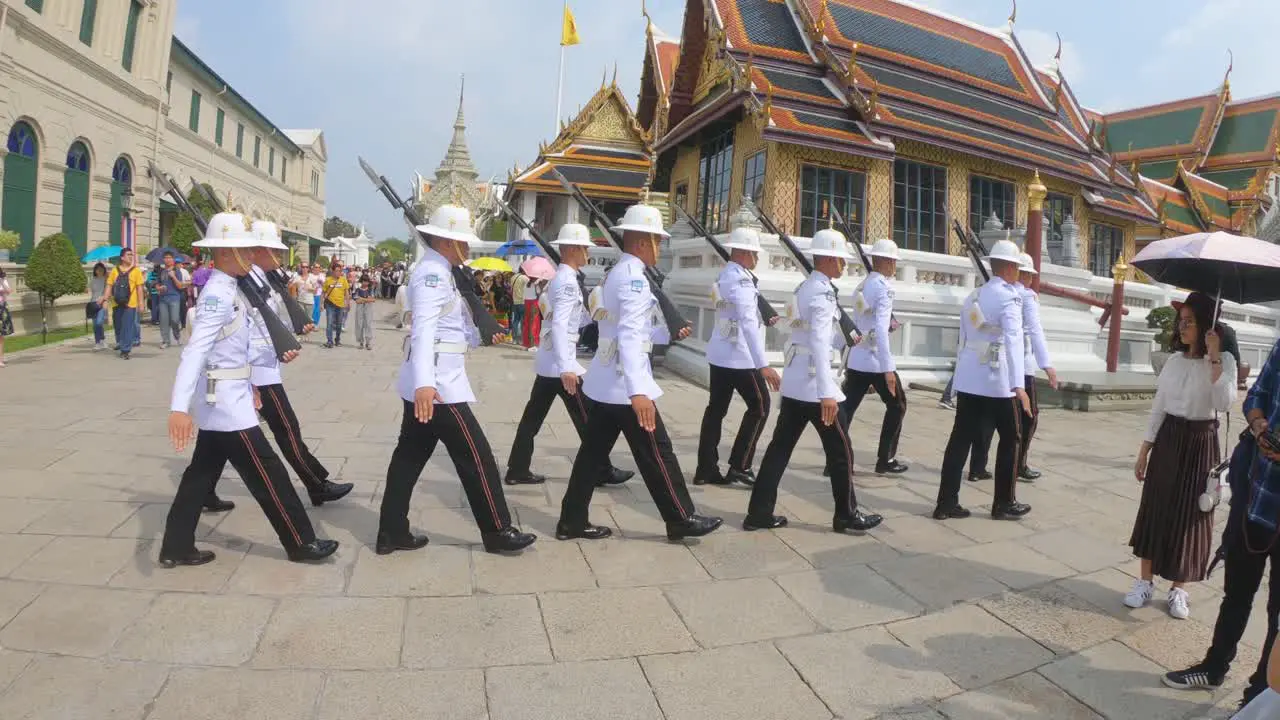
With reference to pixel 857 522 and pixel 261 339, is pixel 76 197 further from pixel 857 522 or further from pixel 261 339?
pixel 857 522

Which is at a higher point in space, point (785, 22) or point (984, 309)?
point (785, 22)

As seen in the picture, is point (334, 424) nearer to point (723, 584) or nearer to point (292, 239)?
point (723, 584)

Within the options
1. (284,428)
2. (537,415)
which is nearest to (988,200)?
(537,415)

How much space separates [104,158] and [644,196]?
43.9ft

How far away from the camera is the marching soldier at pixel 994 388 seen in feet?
16.9

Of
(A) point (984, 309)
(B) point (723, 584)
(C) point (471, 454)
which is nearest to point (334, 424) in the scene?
(C) point (471, 454)

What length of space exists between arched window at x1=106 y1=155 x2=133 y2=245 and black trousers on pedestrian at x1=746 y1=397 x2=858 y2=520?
20.3 m

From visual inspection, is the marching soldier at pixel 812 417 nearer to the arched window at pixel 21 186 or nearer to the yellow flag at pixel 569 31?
the arched window at pixel 21 186

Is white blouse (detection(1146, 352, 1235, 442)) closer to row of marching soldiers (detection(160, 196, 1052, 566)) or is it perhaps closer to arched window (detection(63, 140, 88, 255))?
row of marching soldiers (detection(160, 196, 1052, 566))

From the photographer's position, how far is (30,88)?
15273mm

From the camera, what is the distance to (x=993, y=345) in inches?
203

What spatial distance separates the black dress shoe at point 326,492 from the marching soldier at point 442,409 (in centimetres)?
112

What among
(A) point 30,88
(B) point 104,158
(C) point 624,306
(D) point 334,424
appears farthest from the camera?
(B) point 104,158

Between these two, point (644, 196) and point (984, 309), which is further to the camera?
point (644, 196)
